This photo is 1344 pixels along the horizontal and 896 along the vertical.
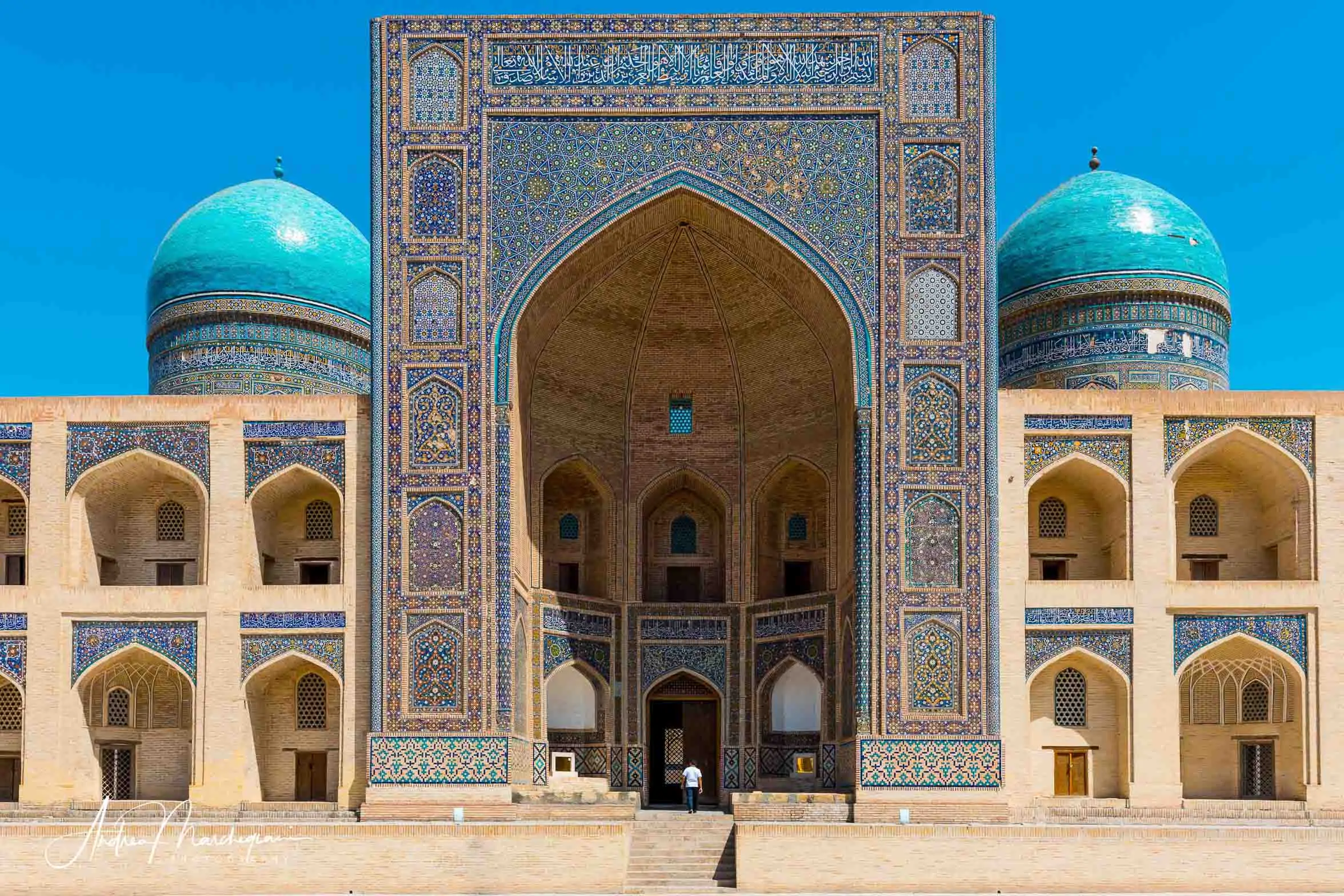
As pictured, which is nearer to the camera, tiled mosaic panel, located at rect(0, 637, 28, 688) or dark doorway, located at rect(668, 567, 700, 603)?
tiled mosaic panel, located at rect(0, 637, 28, 688)

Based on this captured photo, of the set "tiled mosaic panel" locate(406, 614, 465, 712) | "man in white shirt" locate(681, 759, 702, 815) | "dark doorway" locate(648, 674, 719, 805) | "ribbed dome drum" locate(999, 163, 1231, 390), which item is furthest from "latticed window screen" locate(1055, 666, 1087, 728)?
"tiled mosaic panel" locate(406, 614, 465, 712)

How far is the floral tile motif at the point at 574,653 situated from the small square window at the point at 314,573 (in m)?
2.13

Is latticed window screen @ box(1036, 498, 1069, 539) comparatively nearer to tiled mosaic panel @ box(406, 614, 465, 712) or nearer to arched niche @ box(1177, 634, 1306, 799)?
arched niche @ box(1177, 634, 1306, 799)

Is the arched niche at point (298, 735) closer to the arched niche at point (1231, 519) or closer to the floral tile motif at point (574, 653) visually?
the floral tile motif at point (574, 653)

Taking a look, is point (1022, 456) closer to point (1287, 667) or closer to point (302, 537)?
point (1287, 667)

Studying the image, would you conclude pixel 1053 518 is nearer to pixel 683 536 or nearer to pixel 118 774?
pixel 683 536

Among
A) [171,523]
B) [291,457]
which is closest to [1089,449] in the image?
[291,457]

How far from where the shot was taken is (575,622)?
1593 cm

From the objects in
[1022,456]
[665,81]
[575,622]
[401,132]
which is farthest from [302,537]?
[1022,456]

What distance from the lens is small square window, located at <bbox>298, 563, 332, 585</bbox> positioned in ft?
50.7

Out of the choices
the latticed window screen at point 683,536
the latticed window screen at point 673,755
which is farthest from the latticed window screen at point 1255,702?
the latticed window screen at point 683,536

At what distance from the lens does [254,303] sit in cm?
1842

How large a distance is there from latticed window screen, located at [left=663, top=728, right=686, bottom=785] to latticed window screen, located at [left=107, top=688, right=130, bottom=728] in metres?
5.07

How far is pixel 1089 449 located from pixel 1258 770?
333cm
